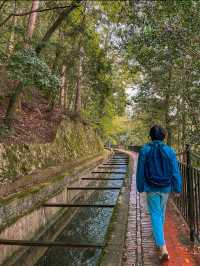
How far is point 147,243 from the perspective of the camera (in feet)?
15.6

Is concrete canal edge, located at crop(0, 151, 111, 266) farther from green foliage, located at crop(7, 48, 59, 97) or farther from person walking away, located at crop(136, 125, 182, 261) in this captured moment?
green foliage, located at crop(7, 48, 59, 97)

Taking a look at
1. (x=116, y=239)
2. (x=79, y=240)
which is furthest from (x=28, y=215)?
(x=116, y=239)

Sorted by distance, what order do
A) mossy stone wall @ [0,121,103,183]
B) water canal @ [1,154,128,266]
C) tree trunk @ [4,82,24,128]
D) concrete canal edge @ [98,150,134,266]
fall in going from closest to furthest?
concrete canal edge @ [98,150,134,266] → water canal @ [1,154,128,266] → mossy stone wall @ [0,121,103,183] → tree trunk @ [4,82,24,128]

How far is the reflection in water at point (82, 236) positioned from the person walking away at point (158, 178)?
1406 millimetres

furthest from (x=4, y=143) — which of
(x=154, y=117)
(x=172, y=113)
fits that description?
(x=154, y=117)

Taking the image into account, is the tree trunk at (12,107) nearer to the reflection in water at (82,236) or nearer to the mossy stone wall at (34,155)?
the mossy stone wall at (34,155)

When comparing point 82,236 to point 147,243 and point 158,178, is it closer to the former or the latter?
point 147,243

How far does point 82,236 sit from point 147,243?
2.75m

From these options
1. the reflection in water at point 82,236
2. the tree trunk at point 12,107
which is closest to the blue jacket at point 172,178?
the reflection in water at point 82,236

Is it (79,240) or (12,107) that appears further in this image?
(12,107)

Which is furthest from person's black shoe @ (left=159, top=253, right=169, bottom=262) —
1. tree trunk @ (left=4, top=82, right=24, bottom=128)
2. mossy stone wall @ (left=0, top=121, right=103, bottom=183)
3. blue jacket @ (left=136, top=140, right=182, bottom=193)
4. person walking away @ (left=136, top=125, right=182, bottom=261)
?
tree trunk @ (left=4, top=82, right=24, bottom=128)

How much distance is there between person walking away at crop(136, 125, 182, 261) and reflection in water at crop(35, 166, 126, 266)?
4.61ft

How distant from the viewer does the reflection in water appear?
563cm

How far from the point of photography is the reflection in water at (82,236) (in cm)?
563
